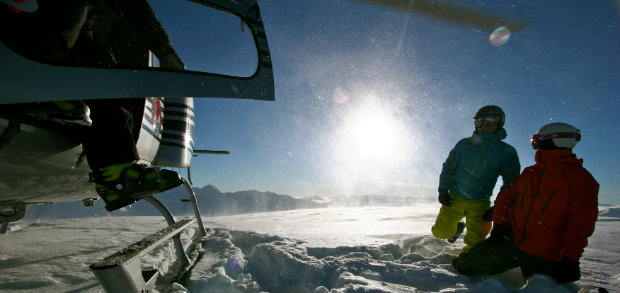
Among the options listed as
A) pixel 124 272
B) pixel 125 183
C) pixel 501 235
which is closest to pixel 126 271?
pixel 124 272

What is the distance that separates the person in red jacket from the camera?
1.61 m

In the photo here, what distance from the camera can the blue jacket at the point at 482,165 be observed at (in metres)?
2.49

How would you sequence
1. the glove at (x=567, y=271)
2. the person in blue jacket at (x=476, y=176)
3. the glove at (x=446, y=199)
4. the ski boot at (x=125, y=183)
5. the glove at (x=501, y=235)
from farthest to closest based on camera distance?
the glove at (x=446, y=199) < the person in blue jacket at (x=476, y=176) < the glove at (x=501, y=235) < the glove at (x=567, y=271) < the ski boot at (x=125, y=183)

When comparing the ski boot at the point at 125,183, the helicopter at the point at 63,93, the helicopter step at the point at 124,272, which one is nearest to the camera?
the helicopter at the point at 63,93

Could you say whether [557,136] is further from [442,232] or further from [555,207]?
[442,232]

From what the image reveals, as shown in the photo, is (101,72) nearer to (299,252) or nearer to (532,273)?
(299,252)

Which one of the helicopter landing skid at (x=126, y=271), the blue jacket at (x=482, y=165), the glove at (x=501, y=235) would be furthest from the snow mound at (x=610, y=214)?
the helicopter landing skid at (x=126, y=271)

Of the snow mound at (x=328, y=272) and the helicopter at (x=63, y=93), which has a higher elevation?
Result: the helicopter at (x=63, y=93)

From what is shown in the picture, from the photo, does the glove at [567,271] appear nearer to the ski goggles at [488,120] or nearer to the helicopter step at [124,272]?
the ski goggles at [488,120]

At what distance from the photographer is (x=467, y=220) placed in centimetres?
262

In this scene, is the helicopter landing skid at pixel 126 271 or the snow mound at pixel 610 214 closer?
the helicopter landing skid at pixel 126 271

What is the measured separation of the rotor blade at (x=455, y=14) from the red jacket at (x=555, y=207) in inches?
47.4

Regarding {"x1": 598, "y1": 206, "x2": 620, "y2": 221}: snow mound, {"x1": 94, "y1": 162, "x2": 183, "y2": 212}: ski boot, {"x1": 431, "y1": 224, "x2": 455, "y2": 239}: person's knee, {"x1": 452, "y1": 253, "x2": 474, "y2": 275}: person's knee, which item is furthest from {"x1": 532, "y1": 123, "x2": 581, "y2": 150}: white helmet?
{"x1": 598, "y1": 206, "x2": 620, "y2": 221}: snow mound

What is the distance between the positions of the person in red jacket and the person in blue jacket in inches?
21.5
